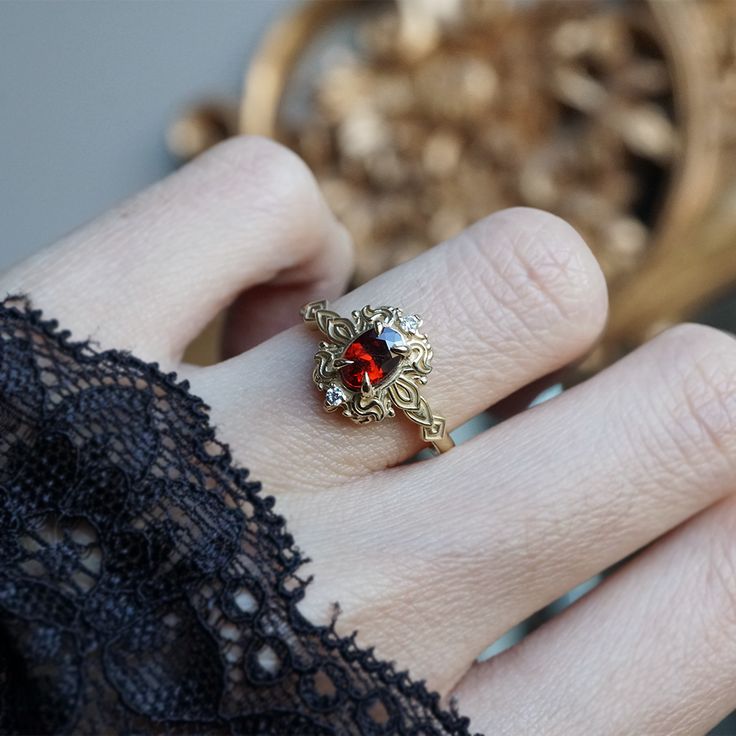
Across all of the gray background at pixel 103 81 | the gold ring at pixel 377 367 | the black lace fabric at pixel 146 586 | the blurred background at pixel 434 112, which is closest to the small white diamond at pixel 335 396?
the gold ring at pixel 377 367

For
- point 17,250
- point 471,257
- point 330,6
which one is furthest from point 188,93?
point 471,257

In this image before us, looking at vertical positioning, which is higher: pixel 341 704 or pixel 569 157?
pixel 569 157

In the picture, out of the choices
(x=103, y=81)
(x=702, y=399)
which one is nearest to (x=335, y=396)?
(x=702, y=399)

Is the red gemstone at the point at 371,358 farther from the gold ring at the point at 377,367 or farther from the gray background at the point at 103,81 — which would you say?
the gray background at the point at 103,81

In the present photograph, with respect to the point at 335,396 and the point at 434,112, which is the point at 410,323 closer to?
the point at 335,396

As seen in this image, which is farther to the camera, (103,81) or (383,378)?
(103,81)

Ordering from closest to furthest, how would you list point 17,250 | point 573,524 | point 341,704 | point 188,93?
1. point 341,704
2. point 573,524
3. point 188,93
4. point 17,250

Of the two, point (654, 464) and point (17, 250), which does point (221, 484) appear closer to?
point (654, 464)
